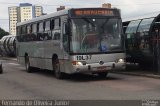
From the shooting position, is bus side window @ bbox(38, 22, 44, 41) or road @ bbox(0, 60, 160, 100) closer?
road @ bbox(0, 60, 160, 100)

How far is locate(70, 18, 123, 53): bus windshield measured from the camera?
63.4 ft

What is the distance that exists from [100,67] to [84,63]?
684 millimetres

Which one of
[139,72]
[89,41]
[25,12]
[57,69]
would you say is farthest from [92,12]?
[25,12]

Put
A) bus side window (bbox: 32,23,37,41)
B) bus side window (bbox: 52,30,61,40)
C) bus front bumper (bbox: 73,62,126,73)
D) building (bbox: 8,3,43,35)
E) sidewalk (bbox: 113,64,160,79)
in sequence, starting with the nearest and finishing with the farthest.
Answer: bus front bumper (bbox: 73,62,126,73) → sidewalk (bbox: 113,64,160,79) → bus side window (bbox: 52,30,61,40) → bus side window (bbox: 32,23,37,41) → building (bbox: 8,3,43,35)

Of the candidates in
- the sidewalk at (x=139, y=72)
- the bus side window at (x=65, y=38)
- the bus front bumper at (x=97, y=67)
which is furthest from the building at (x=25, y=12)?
the bus front bumper at (x=97, y=67)

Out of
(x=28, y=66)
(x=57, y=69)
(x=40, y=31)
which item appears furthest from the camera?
(x=28, y=66)

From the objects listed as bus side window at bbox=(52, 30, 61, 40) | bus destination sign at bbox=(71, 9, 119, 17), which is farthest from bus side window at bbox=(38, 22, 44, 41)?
bus destination sign at bbox=(71, 9, 119, 17)

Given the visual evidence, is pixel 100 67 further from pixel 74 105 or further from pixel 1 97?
pixel 74 105

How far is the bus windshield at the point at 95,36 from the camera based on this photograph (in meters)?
19.3

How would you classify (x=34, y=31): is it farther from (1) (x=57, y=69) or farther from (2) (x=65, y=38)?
(2) (x=65, y=38)

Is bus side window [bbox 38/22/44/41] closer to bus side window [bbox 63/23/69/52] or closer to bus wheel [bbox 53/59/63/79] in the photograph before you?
bus wheel [bbox 53/59/63/79]

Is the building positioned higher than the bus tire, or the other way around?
the building

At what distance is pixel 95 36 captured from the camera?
64.2 ft

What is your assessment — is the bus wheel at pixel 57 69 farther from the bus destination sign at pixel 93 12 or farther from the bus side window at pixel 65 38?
the bus destination sign at pixel 93 12
